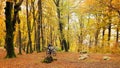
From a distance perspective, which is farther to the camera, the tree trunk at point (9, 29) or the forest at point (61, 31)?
the tree trunk at point (9, 29)

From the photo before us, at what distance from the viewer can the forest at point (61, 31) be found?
18.0 metres

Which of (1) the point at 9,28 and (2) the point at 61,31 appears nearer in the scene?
(1) the point at 9,28

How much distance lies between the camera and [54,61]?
18516mm

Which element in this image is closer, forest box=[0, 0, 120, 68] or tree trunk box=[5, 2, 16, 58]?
forest box=[0, 0, 120, 68]

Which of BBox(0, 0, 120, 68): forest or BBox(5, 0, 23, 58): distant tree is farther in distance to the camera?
BBox(5, 0, 23, 58): distant tree

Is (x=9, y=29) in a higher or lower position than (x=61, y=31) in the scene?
higher

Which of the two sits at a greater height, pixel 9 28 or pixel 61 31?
pixel 9 28

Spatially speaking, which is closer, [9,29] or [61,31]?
[9,29]

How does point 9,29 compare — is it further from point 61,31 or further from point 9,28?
point 61,31

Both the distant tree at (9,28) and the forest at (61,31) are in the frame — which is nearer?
the forest at (61,31)

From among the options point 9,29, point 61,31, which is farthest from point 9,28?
point 61,31

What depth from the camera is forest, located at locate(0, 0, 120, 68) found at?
58.9 feet

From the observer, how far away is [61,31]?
33188mm

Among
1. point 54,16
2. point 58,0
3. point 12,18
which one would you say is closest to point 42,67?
point 12,18
